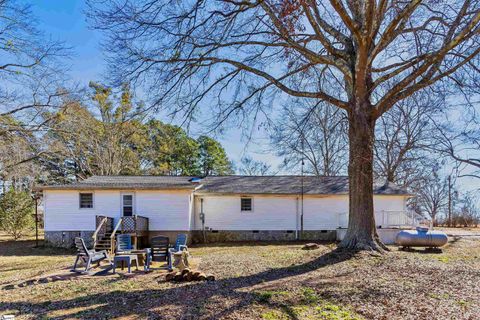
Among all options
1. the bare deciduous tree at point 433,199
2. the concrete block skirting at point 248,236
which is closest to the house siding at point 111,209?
the concrete block skirting at point 248,236

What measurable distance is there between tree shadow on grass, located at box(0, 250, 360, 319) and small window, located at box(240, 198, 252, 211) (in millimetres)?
11420

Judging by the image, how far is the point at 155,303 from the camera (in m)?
5.80

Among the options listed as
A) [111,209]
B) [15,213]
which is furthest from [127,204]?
[15,213]

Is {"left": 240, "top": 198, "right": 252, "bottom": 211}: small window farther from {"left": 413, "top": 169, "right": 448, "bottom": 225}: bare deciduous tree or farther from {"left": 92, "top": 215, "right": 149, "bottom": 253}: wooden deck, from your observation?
{"left": 413, "top": 169, "right": 448, "bottom": 225}: bare deciduous tree

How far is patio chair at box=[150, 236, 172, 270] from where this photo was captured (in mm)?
10641

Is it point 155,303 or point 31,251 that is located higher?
point 155,303

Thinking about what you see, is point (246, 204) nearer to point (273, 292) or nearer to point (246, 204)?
point (246, 204)

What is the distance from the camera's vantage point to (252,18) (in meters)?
10.4

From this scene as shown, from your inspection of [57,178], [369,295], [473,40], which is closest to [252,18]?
[473,40]

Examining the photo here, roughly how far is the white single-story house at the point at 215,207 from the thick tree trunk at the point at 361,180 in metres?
7.66

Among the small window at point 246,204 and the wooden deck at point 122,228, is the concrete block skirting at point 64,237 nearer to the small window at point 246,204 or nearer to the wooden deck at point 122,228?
the wooden deck at point 122,228

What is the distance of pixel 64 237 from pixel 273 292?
14458 mm

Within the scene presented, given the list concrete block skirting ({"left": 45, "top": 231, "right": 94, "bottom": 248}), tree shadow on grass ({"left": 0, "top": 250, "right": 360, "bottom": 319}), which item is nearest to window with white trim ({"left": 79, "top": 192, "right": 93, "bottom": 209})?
concrete block skirting ({"left": 45, "top": 231, "right": 94, "bottom": 248})

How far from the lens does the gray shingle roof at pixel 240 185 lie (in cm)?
1730
